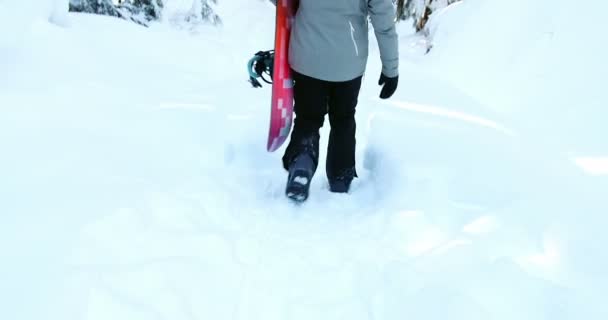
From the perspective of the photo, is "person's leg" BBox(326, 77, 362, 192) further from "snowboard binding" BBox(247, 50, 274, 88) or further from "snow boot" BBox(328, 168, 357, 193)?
"snowboard binding" BBox(247, 50, 274, 88)

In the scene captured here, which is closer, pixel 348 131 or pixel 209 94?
pixel 348 131

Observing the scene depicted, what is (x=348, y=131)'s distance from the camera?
2.84 meters

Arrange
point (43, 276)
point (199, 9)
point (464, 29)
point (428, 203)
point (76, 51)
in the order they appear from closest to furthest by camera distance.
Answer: point (43, 276) → point (428, 203) → point (76, 51) → point (464, 29) → point (199, 9)

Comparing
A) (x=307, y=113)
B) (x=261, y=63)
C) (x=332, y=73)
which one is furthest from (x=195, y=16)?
(x=332, y=73)

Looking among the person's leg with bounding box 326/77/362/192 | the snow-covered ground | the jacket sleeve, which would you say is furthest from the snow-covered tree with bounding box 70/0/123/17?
the jacket sleeve

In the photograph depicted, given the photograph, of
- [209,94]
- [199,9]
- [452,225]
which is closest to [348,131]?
[452,225]

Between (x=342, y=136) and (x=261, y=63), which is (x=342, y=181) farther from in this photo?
(x=261, y=63)

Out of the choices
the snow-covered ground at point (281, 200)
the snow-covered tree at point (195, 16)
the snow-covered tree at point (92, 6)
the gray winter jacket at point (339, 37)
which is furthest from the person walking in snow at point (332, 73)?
the snow-covered tree at point (195, 16)

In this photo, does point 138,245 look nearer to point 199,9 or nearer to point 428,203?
point 428,203

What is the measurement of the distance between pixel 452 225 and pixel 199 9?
11800 millimetres

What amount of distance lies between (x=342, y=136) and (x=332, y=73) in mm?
451

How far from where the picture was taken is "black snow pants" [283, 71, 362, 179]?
2.68m

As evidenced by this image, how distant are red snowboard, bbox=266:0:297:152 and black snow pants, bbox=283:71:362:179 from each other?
118 millimetres

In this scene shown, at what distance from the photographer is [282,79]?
2.78 m
